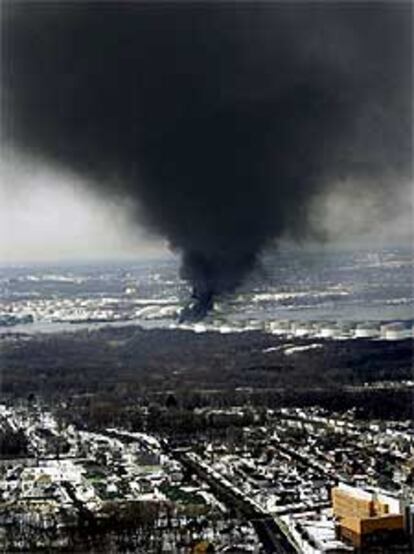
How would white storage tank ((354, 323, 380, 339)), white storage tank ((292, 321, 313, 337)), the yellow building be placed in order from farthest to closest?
white storage tank ((354, 323, 380, 339)) → white storage tank ((292, 321, 313, 337)) → the yellow building

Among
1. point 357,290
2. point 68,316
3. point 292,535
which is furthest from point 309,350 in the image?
point 292,535

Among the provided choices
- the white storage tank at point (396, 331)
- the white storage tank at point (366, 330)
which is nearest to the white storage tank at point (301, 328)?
the white storage tank at point (366, 330)

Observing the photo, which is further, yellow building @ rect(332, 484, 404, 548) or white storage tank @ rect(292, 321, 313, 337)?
white storage tank @ rect(292, 321, 313, 337)

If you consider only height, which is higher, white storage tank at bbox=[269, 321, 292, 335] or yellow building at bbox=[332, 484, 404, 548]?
white storage tank at bbox=[269, 321, 292, 335]

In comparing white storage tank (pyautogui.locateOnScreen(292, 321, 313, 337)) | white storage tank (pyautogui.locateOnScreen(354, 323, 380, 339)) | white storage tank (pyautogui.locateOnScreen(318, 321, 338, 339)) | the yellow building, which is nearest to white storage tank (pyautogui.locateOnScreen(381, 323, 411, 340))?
white storage tank (pyautogui.locateOnScreen(354, 323, 380, 339))

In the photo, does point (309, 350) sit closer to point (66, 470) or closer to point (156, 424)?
point (156, 424)

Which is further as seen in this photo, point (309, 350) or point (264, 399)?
point (309, 350)

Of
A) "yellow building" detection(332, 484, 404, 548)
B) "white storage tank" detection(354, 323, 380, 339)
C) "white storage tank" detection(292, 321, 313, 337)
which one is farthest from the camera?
"white storage tank" detection(354, 323, 380, 339)

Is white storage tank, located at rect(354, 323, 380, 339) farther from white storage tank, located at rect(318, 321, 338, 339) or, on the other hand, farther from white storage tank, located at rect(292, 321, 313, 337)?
white storage tank, located at rect(292, 321, 313, 337)

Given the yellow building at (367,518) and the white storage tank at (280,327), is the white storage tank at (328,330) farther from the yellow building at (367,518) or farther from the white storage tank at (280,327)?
the yellow building at (367,518)
